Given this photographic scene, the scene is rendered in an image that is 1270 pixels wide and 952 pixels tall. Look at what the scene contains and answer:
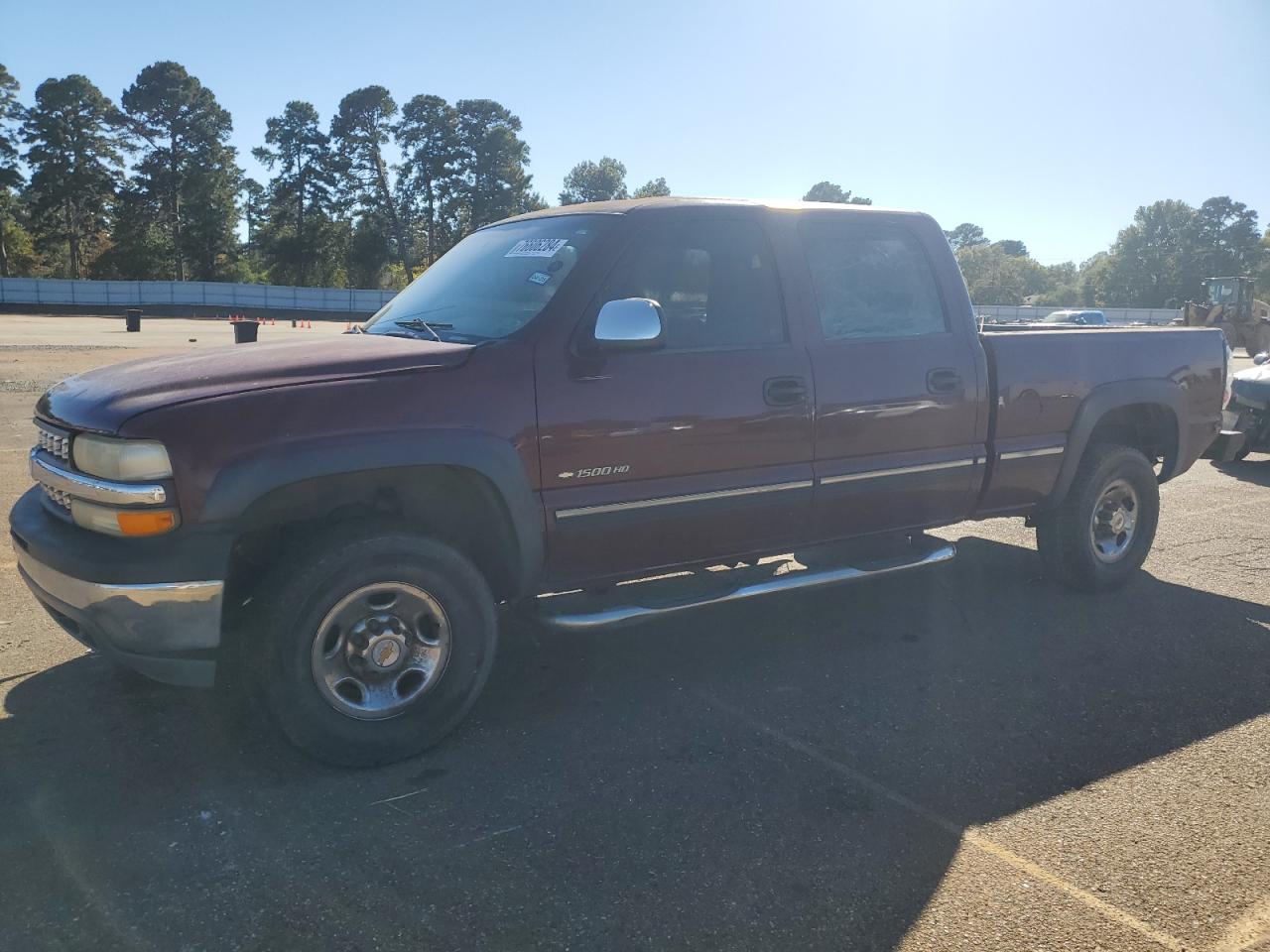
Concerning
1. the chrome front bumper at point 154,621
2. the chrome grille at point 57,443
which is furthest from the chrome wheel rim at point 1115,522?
the chrome grille at point 57,443

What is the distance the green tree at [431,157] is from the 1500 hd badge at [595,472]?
68.6 m

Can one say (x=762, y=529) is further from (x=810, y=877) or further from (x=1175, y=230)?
(x=1175, y=230)

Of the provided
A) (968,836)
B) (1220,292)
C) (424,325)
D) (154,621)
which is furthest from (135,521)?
(1220,292)

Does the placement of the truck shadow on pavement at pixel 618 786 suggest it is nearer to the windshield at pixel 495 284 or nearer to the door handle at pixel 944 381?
the door handle at pixel 944 381

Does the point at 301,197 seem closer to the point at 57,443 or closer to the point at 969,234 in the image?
the point at 57,443

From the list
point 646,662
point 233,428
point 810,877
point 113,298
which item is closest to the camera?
point 810,877

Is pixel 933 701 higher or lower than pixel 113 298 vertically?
lower

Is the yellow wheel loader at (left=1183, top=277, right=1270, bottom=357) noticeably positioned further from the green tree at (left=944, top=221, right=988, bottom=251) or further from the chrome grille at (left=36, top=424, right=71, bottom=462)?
the green tree at (left=944, top=221, right=988, bottom=251)

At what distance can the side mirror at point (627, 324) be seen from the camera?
3.59m

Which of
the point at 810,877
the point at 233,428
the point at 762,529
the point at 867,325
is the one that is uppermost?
the point at 867,325

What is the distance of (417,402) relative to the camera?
3.34m

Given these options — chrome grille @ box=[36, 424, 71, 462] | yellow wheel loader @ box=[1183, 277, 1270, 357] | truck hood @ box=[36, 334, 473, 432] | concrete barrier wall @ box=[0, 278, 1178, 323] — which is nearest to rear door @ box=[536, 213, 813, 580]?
truck hood @ box=[36, 334, 473, 432]

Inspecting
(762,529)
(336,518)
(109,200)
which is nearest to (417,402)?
(336,518)

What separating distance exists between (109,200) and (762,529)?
74870mm
